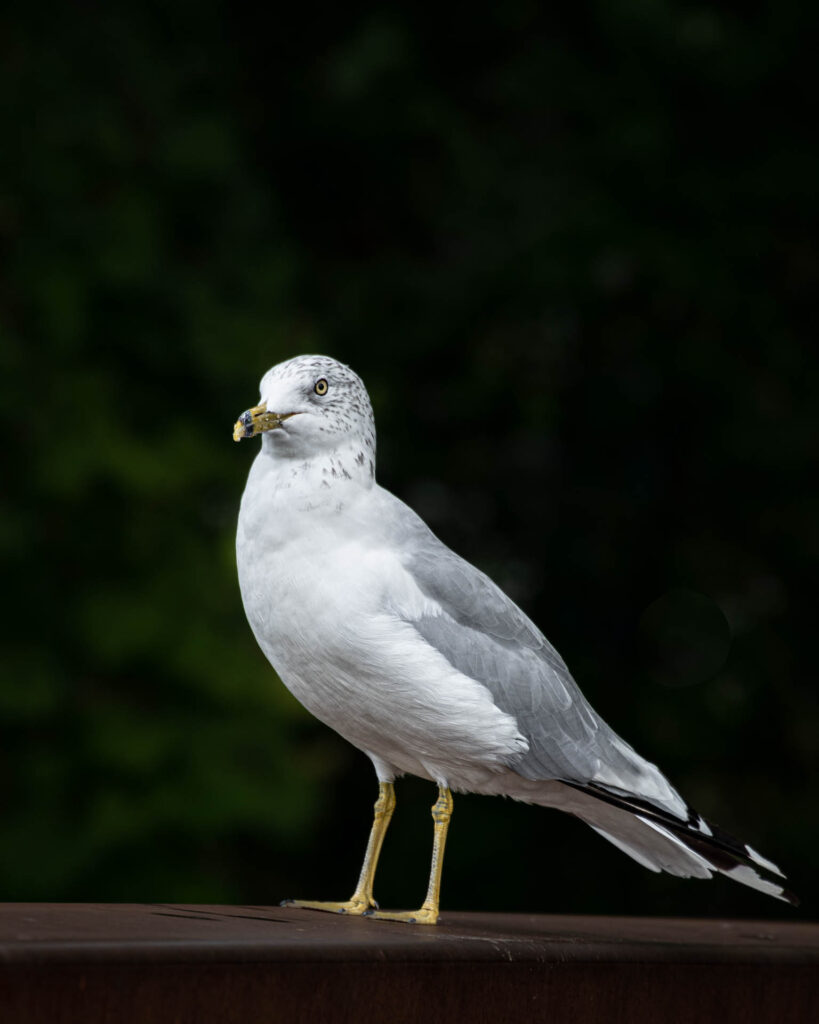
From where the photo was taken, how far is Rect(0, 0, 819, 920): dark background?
786cm

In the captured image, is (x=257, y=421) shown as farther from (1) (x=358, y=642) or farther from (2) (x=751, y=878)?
(2) (x=751, y=878)

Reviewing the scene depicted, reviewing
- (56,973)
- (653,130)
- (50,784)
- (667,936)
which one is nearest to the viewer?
(56,973)

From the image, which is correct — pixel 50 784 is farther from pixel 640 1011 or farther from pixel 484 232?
pixel 640 1011

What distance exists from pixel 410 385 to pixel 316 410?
5.70 metres

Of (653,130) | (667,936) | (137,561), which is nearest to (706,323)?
(653,130)

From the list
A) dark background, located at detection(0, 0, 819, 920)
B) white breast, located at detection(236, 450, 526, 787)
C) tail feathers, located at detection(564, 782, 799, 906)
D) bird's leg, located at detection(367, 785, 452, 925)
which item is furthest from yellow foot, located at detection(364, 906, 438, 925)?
dark background, located at detection(0, 0, 819, 920)

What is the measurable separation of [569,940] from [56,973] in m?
1.22

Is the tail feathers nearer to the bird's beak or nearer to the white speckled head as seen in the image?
the white speckled head

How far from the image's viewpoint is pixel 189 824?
25.3ft

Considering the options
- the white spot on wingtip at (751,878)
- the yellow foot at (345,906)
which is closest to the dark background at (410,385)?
the yellow foot at (345,906)

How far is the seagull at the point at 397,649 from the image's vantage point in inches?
129

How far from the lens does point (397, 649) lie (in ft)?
10.7

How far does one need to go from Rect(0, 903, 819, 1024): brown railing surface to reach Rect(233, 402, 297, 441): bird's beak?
99cm

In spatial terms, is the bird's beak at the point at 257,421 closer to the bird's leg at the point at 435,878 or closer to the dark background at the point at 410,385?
the bird's leg at the point at 435,878
